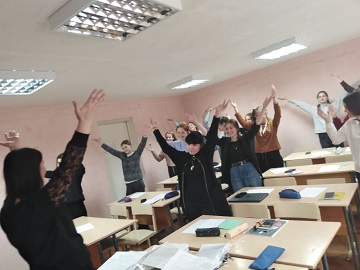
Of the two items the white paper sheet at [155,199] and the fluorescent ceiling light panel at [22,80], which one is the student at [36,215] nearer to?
the fluorescent ceiling light panel at [22,80]

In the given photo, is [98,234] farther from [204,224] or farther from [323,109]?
[323,109]

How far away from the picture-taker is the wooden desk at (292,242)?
58.3 inches

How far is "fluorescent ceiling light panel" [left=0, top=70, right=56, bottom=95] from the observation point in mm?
2598

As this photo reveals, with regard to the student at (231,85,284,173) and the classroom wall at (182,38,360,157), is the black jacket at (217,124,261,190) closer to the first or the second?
the student at (231,85,284,173)

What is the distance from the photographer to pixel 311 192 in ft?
8.58

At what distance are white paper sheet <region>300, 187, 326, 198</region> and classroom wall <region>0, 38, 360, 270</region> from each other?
3.21 meters

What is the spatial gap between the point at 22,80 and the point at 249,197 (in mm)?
2680

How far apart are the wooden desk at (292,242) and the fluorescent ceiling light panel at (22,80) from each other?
210 centimetres

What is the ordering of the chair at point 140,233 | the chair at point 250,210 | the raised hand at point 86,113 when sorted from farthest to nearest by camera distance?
the chair at point 140,233
the chair at point 250,210
the raised hand at point 86,113

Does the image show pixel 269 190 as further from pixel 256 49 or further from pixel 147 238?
pixel 256 49

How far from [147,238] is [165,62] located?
2244 mm

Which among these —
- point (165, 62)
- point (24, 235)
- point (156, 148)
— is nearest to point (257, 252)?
point (24, 235)

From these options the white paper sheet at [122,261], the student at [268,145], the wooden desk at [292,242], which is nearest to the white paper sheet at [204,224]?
the wooden desk at [292,242]

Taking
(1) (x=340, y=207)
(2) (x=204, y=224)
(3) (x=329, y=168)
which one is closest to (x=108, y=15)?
(2) (x=204, y=224)
